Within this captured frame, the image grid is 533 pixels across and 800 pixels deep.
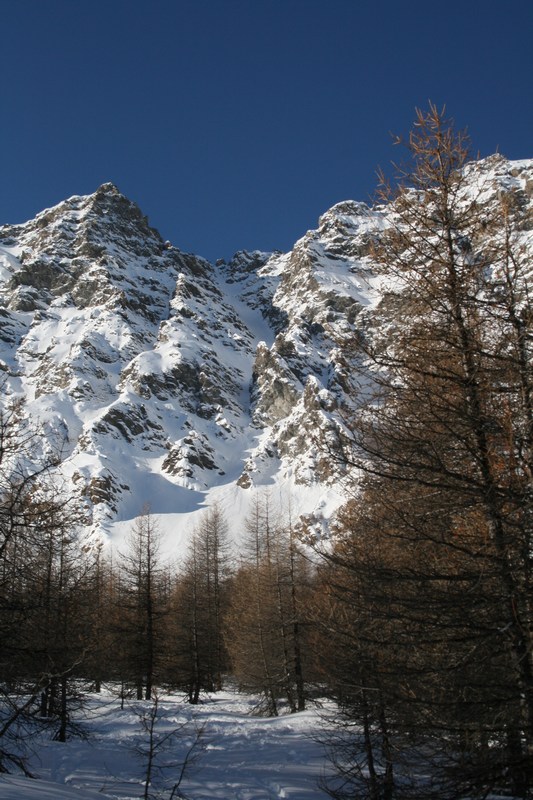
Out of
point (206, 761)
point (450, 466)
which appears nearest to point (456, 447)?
point (450, 466)

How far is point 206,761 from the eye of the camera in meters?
14.0

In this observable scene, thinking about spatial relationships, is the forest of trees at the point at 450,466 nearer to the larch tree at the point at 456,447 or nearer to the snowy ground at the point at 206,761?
the larch tree at the point at 456,447

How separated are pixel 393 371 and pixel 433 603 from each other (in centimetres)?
211

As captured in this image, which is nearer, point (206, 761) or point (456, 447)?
point (456, 447)

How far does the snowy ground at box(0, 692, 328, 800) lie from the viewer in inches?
422

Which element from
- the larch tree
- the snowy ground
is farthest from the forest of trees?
the snowy ground

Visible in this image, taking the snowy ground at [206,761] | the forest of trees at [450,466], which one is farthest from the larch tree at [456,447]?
the snowy ground at [206,761]

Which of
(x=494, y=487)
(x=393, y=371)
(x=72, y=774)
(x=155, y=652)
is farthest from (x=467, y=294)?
(x=155, y=652)

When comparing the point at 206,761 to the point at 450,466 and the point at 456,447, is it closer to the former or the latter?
the point at 450,466

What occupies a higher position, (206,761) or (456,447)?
(456,447)

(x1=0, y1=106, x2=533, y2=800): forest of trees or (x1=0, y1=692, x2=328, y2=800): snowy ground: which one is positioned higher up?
(x1=0, y1=106, x2=533, y2=800): forest of trees

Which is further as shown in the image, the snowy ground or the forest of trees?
the snowy ground

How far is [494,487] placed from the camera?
4180 mm

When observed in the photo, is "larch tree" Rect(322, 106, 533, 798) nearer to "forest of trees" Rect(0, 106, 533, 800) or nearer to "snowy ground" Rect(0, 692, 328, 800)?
"forest of trees" Rect(0, 106, 533, 800)
